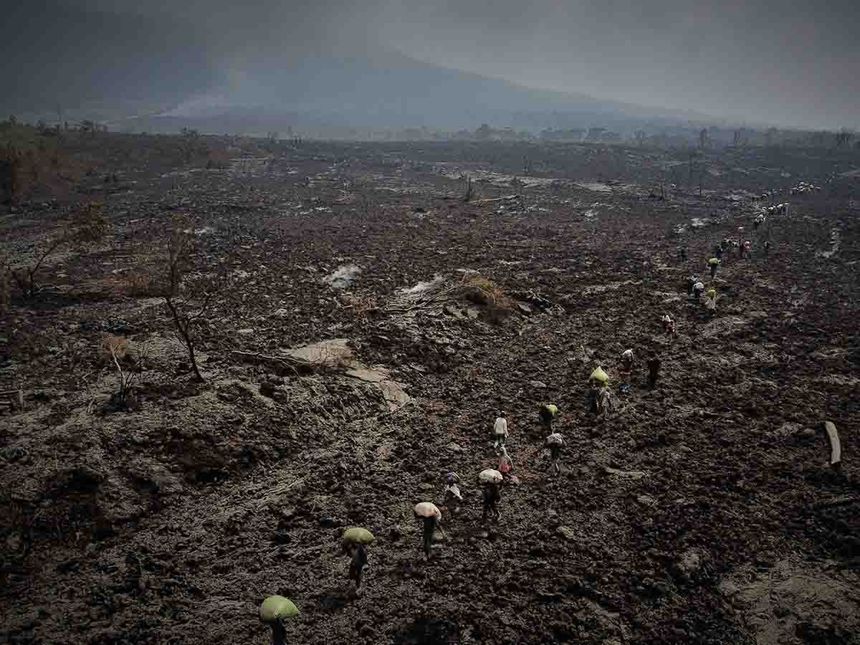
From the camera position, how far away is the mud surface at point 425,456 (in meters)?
7.67

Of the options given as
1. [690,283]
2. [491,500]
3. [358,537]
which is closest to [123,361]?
[358,537]

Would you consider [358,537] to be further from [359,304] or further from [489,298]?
[489,298]

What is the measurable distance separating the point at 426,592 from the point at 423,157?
276 ft

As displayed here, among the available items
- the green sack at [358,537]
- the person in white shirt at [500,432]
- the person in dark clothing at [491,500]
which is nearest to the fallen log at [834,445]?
the person in white shirt at [500,432]

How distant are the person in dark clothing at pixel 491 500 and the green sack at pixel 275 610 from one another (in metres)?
4.13

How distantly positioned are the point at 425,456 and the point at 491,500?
231 centimetres

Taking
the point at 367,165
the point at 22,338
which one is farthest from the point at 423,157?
the point at 22,338

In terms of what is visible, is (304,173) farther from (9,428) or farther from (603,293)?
(9,428)

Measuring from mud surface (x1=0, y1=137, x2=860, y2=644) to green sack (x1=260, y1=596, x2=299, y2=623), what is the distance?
1061mm

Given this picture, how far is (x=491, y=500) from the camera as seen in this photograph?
9523mm

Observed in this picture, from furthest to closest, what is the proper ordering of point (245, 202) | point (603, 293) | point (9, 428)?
point (245, 202) < point (603, 293) < point (9, 428)

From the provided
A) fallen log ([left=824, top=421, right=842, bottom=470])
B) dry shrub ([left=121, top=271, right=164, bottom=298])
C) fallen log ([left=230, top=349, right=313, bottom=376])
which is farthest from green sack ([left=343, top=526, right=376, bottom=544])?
dry shrub ([left=121, top=271, right=164, bottom=298])

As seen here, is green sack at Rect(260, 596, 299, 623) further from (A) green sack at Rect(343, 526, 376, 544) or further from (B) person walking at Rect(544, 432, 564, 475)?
(B) person walking at Rect(544, 432, 564, 475)

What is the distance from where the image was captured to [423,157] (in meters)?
85.5
